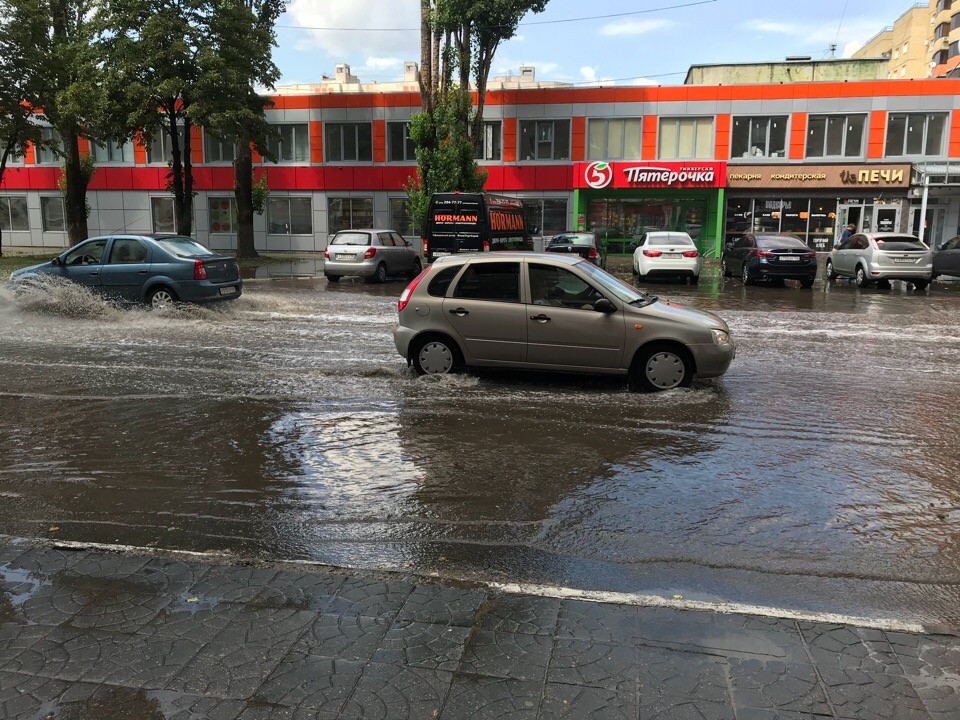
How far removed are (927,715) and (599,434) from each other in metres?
4.17

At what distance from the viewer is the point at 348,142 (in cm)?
3797

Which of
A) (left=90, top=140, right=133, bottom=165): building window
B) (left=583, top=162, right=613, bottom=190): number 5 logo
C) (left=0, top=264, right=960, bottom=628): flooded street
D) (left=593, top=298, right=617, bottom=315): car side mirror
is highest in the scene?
(left=90, top=140, right=133, bottom=165): building window

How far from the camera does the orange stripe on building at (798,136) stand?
34.6 m

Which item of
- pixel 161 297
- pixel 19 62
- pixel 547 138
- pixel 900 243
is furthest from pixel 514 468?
pixel 547 138

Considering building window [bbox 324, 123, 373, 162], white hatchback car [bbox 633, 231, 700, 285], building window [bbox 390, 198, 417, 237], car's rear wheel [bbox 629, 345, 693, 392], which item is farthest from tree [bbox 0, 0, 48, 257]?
car's rear wheel [bbox 629, 345, 693, 392]

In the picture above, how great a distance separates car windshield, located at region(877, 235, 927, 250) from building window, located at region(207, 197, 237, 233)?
29.7m

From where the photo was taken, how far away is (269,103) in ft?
99.4

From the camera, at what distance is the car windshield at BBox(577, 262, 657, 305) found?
8703 mm

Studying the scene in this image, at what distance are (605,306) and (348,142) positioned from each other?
3209 centimetres

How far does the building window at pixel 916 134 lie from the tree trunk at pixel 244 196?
1095 inches

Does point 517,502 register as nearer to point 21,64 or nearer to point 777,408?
point 777,408

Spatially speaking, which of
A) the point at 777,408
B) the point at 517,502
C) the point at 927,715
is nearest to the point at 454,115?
the point at 777,408

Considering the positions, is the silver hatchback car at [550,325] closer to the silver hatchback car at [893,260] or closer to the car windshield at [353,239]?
the car windshield at [353,239]

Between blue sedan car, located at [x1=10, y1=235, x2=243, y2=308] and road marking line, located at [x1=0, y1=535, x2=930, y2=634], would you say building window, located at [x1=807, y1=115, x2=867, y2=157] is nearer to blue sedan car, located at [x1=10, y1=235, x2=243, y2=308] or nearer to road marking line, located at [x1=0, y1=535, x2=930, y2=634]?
blue sedan car, located at [x1=10, y1=235, x2=243, y2=308]
